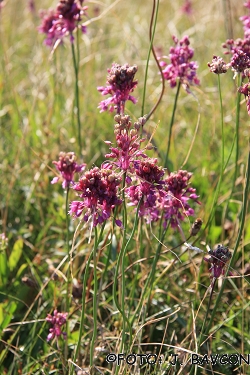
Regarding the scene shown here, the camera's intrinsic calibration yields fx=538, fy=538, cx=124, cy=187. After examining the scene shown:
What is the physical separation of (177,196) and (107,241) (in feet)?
1.95

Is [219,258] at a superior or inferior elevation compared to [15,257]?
superior

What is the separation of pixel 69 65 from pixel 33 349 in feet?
8.13

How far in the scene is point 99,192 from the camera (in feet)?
4.25

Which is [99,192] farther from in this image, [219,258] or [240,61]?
[240,61]

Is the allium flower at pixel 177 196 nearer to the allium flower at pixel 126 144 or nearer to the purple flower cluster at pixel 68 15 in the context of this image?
the allium flower at pixel 126 144

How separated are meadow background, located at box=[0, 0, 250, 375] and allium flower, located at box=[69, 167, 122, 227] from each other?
89 millimetres

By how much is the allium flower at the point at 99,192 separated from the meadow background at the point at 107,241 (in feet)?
0.29

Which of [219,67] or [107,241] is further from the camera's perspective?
[107,241]

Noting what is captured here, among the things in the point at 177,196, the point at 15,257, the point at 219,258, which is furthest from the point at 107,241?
the point at 219,258

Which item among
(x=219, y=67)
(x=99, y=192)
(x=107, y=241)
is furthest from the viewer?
(x=107, y=241)

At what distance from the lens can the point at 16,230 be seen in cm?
256

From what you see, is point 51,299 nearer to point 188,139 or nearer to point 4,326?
point 4,326

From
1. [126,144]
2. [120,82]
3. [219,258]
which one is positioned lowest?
[219,258]

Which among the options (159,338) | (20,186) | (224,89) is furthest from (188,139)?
(159,338)
